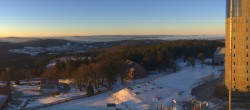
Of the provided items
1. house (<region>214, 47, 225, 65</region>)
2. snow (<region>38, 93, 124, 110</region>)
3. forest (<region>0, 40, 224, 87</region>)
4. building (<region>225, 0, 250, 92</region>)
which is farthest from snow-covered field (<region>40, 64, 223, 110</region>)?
house (<region>214, 47, 225, 65</region>)

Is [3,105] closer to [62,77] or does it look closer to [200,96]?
[200,96]

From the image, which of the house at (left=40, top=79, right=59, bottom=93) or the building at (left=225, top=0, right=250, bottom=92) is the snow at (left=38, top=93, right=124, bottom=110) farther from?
the building at (left=225, top=0, right=250, bottom=92)

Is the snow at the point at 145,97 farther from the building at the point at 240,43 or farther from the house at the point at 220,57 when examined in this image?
the house at the point at 220,57

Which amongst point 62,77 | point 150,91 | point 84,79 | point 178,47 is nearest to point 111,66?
point 84,79

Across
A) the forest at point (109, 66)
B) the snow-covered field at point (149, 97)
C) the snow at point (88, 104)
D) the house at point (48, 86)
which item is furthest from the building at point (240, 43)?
the house at point (48, 86)

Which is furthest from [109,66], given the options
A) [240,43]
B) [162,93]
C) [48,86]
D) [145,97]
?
[240,43]
